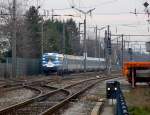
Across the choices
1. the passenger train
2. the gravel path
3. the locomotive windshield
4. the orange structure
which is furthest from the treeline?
the gravel path

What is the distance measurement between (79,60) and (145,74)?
51738 millimetres

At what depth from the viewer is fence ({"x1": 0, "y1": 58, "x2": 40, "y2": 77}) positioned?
62500mm

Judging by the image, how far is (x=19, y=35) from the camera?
87.6m

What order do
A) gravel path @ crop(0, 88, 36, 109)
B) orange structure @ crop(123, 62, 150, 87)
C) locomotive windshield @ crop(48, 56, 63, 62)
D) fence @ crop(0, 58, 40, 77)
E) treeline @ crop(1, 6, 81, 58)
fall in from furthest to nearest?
treeline @ crop(1, 6, 81, 58) → locomotive windshield @ crop(48, 56, 63, 62) → fence @ crop(0, 58, 40, 77) → orange structure @ crop(123, 62, 150, 87) → gravel path @ crop(0, 88, 36, 109)

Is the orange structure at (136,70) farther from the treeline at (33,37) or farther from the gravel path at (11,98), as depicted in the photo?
the treeline at (33,37)

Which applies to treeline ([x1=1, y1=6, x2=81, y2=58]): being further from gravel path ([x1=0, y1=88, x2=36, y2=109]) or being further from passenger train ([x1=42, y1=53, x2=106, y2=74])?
gravel path ([x1=0, y1=88, x2=36, y2=109])

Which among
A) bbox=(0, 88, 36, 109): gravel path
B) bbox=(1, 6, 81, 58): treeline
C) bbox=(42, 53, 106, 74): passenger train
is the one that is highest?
bbox=(1, 6, 81, 58): treeline

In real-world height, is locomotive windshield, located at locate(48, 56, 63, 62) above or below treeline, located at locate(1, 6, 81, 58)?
below

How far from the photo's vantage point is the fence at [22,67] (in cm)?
6250

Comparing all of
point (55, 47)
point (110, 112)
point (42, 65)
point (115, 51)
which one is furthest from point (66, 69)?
point (115, 51)

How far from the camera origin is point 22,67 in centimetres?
7156

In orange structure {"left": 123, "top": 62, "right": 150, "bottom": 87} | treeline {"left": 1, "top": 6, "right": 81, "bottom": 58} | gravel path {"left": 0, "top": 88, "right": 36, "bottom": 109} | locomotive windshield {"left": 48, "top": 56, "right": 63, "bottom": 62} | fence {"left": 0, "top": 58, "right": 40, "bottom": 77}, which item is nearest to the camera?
gravel path {"left": 0, "top": 88, "right": 36, "bottom": 109}

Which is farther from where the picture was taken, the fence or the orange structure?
the fence

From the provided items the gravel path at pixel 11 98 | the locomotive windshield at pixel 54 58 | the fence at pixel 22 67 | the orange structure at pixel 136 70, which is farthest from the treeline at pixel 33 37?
the gravel path at pixel 11 98
